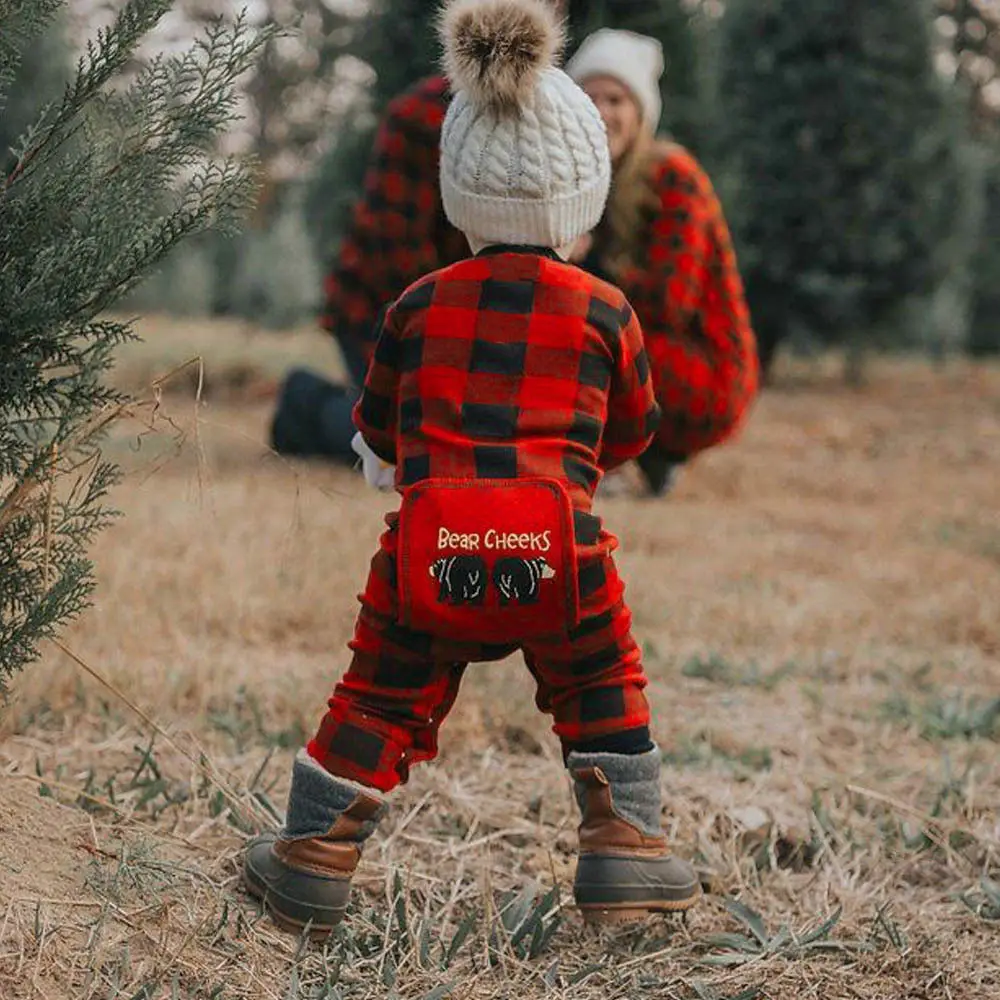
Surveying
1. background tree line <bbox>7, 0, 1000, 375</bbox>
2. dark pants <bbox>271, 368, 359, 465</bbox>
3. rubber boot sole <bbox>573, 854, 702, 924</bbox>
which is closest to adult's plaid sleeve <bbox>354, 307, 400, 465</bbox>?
rubber boot sole <bbox>573, 854, 702, 924</bbox>

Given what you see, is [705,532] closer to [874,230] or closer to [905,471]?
[905,471]

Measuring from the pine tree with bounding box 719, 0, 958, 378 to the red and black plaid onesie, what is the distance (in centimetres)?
914

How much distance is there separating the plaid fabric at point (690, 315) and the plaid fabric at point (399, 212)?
775mm

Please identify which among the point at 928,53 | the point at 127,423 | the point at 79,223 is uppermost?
the point at 928,53

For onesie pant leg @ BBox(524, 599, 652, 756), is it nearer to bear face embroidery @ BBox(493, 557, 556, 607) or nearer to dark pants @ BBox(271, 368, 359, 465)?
bear face embroidery @ BBox(493, 557, 556, 607)

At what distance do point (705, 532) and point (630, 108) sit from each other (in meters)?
1.57

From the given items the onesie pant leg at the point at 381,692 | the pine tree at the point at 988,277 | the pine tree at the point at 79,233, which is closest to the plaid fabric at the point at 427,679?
the onesie pant leg at the point at 381,692

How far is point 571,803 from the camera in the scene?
2.51 m

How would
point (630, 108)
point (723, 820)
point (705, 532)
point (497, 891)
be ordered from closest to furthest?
point (497, 891), point (723, 820), point (630, 108), point (705, 532)

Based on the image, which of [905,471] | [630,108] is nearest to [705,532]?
[630,108]

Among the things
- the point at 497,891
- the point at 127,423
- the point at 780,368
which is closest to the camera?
the point at 497,891

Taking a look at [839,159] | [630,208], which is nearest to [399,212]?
[630,208]

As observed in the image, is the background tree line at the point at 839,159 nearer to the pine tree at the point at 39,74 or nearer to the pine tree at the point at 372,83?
the pine tree at the point at 39,74

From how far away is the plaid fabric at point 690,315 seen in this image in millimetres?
4777
